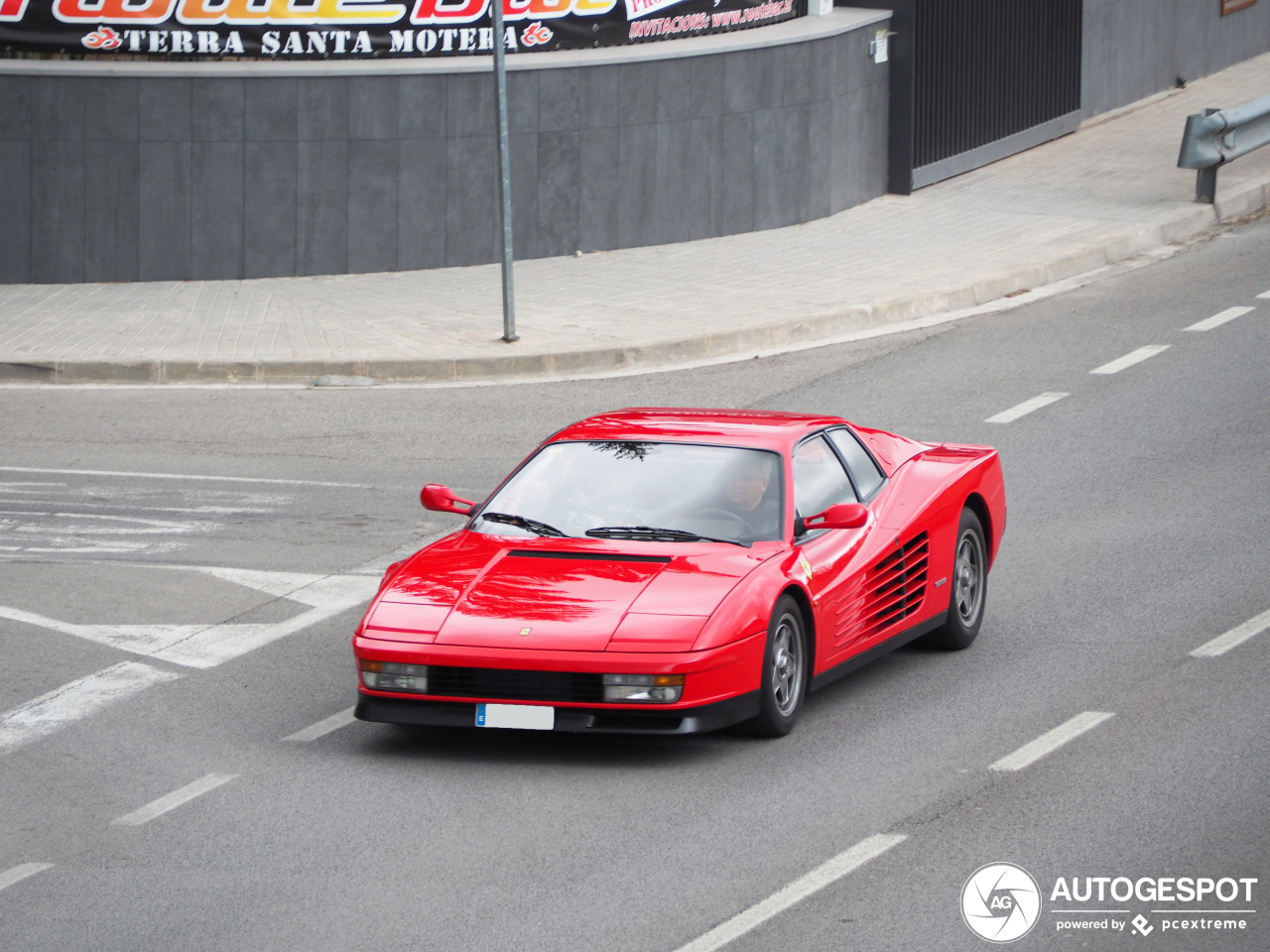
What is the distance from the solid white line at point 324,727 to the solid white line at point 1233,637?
12.5ft

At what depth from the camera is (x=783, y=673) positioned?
8.20m

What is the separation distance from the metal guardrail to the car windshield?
555 inches

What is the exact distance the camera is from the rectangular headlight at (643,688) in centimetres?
770

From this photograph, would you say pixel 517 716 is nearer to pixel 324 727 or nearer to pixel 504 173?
pixel 324 727

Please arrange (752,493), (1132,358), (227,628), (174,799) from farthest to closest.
Result: (1132,358)
(227,628)
(752,493)
(174,799)

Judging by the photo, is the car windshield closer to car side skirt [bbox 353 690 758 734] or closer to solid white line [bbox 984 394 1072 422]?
car side skirt [bbox 353 690 758 734]

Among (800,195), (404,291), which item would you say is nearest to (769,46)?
(800,195)

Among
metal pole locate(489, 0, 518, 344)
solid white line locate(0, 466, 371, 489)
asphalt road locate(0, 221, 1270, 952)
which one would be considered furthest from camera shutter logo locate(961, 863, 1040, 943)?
metal pole locate(489, 0, 518, 344)

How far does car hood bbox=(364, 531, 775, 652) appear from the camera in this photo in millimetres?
7793

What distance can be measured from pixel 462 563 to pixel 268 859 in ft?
6.11

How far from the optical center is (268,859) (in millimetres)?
6965

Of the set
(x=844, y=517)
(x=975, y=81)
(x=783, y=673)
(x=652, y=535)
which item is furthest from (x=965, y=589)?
(x=975, y=81)

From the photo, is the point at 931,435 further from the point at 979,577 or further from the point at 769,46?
the point at 769,46

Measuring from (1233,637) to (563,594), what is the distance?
340 centimetres
